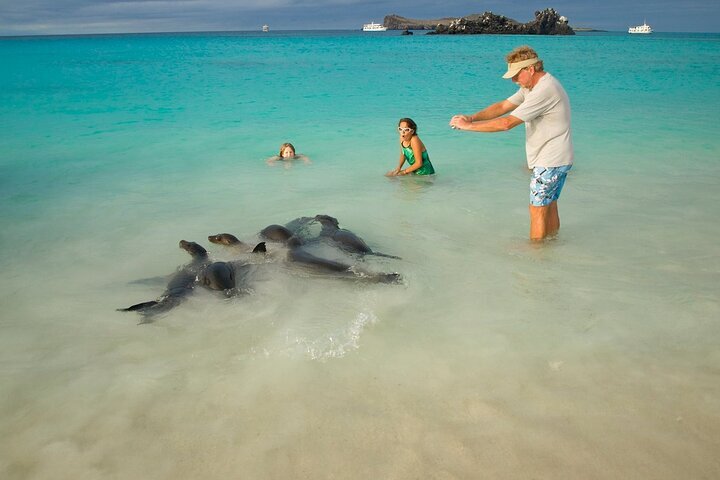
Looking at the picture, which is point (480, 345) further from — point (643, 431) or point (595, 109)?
point (595, 109)

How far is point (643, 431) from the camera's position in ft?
10.00

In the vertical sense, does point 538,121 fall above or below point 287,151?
above

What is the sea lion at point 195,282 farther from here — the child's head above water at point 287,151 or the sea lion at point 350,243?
the child's head above water at point 287,151

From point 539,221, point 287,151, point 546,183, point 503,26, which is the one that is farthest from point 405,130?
point 503,26

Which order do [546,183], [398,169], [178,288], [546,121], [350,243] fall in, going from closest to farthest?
1. [178,288]
2. [546,121]
3. [546,183]
4. [350,243]
5. [398,169]

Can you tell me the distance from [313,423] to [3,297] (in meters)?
3.69

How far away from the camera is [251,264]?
17.6ft

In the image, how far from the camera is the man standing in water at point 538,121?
5035 mm

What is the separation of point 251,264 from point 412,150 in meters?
4.40

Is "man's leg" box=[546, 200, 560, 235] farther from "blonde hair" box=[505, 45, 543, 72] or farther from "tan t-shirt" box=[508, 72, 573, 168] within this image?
"blonde hair" box=[505, 45, 543, 72]

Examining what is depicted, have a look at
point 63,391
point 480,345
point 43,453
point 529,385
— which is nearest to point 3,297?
point 63,391

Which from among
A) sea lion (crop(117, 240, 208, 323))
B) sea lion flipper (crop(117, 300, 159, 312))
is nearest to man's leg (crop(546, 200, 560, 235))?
sea lion (crop(117, 240, 208, 323))

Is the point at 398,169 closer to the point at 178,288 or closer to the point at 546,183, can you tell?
the point at 546,183

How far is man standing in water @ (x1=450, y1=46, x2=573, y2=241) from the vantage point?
16.5 feet
